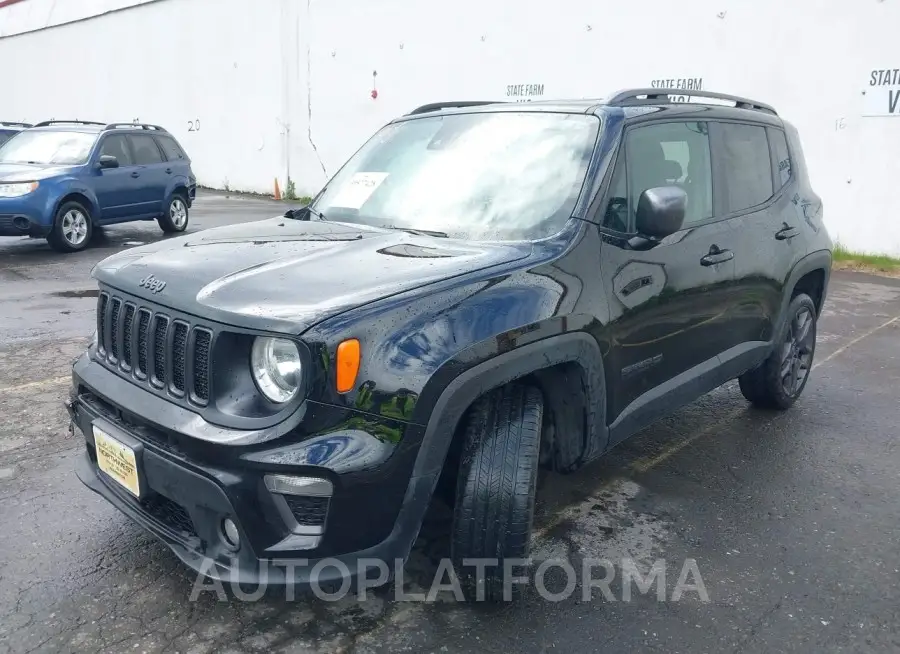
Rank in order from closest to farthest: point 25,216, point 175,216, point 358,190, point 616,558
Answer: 1. point 616,558
2. point 358,190
3. point 25,216
4. point 175,216

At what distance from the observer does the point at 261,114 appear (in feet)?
65.3

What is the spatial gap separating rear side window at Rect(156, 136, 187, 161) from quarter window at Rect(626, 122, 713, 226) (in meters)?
10.5

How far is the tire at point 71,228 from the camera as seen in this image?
10.6 metres

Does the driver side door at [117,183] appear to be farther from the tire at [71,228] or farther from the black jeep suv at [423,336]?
the black jeep suv at [423,336]

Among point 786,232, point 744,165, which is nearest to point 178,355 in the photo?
point 744,165

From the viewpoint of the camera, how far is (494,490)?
2.72 m

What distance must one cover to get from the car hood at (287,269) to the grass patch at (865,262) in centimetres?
906

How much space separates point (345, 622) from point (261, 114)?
736 inches

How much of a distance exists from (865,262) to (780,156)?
696 centimetres

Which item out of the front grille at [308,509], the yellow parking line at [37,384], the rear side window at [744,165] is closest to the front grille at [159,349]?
the front grille at [308,509]

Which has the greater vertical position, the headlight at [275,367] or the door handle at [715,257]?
the door handle at [715,257]

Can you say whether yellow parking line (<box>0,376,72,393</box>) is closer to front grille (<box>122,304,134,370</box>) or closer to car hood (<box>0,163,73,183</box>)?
front grille (<box>122,304,134,370</box>)

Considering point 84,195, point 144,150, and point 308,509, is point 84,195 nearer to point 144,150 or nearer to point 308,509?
point 144,150

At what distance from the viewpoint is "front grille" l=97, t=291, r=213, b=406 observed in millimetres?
2551
